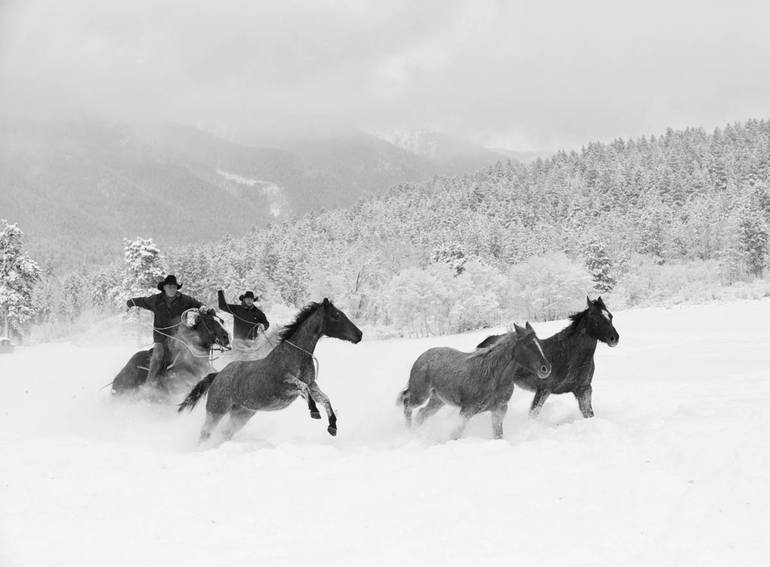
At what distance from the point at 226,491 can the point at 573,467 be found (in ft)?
11.8

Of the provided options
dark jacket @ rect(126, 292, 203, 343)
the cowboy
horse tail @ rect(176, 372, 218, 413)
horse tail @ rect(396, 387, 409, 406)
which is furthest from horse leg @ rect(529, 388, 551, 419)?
dark jacket @ rect(126, 292, 203, 343)

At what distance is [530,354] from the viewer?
8539 millimetres

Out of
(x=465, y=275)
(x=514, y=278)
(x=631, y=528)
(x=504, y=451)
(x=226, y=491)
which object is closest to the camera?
(x=631, y=528)

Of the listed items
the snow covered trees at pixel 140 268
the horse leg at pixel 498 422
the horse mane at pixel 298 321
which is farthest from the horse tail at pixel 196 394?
the snow covered trees at pixel 140 268

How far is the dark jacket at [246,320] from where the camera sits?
13.0m

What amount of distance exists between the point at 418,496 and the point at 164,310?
8.17 meters

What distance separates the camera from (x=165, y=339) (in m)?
11.6

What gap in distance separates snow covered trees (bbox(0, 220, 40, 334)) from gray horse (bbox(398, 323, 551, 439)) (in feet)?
161

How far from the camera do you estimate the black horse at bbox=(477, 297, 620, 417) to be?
921 centimetres

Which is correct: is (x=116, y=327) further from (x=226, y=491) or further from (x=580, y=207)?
(x=580, y=207)

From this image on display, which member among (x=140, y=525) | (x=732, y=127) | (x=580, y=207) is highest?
(x=732, y=127)

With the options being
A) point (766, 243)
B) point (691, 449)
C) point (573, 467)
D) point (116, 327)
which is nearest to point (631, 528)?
point (573, 467)

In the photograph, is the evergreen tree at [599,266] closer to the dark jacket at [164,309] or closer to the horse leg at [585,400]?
the horse leg at [585,400]

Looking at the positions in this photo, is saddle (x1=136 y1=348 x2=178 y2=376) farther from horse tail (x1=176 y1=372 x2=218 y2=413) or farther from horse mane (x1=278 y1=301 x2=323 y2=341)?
horse mane (x1=278 y1=301 x2=323 y2=341)
